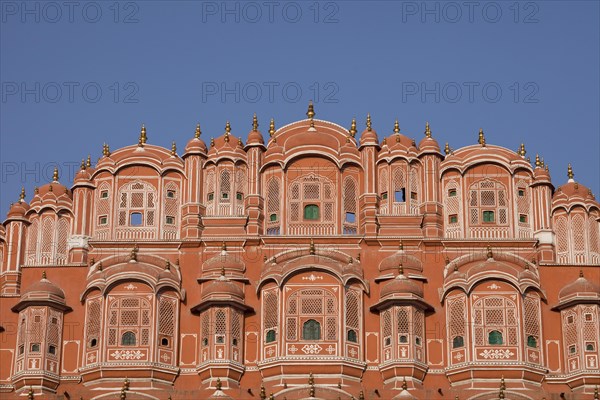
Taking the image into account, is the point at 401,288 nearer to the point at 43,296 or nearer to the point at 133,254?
the point at 133,254

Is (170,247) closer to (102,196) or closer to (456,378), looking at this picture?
(102,196)

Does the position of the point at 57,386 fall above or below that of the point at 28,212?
below

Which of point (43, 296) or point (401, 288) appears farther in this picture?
point (43, 296)

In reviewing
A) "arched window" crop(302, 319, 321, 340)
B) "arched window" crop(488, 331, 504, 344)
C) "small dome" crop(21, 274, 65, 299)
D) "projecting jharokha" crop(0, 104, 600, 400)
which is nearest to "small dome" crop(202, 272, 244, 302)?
"projecting jharokha" crop(0, 104, 600, 400)

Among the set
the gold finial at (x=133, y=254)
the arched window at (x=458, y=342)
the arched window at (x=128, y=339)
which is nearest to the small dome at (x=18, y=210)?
the gold finial at (x=133, y=254)

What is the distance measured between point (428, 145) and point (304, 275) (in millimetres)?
7991

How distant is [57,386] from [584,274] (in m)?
19.8

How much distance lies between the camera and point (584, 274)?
205 ft

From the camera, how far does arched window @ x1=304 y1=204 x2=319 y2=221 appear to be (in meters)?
63.5

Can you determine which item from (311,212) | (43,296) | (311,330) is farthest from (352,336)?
(43,296)

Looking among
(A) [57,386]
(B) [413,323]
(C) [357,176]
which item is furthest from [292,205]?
(A) [57,386]

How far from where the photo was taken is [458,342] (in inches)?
2386

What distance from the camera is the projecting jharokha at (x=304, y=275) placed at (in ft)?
196

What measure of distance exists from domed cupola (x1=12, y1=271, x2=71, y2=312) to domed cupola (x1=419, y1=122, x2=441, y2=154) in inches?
587
